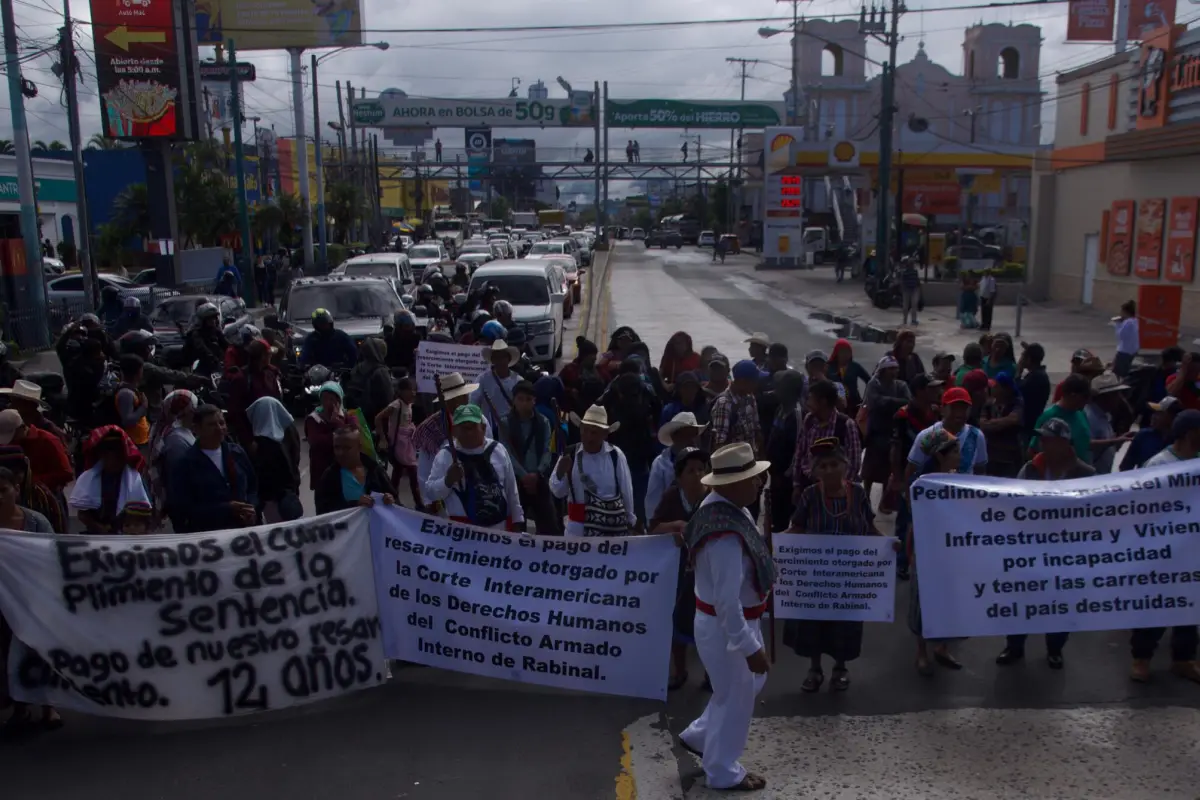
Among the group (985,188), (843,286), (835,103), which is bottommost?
(843,286)

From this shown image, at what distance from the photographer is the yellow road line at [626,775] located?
5105 millimetres

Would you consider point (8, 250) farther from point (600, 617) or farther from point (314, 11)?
point (314, 11)

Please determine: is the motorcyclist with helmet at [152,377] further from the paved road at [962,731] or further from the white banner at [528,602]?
the paved road at [962,731]

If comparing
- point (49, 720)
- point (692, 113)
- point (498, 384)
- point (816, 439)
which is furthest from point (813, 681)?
point (692, 113)

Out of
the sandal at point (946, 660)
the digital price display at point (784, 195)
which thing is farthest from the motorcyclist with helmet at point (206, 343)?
the digital price display at point (784, 195)

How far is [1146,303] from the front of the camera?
19.9 m

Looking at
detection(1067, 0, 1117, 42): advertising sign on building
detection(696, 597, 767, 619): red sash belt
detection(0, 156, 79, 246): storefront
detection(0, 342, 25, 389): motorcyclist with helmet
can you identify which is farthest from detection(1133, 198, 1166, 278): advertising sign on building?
detection(1067, 0, 1117, 42): advertising sign on building

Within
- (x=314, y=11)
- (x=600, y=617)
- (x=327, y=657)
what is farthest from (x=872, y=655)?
(x=314, y=11)

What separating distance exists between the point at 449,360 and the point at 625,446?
13.2ft

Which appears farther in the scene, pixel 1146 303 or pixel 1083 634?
pixel 1146 303

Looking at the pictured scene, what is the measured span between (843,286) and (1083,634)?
36521 mm

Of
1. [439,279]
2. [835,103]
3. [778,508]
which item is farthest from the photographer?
[835,103]

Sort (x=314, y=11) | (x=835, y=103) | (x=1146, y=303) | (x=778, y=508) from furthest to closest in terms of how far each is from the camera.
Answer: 1. (x=835, y=103)
2. (x=314, y=11)
3. (x=1146, y=303)
4. (x=778, y=508)

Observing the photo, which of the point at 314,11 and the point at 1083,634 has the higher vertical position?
the point at 314,11
